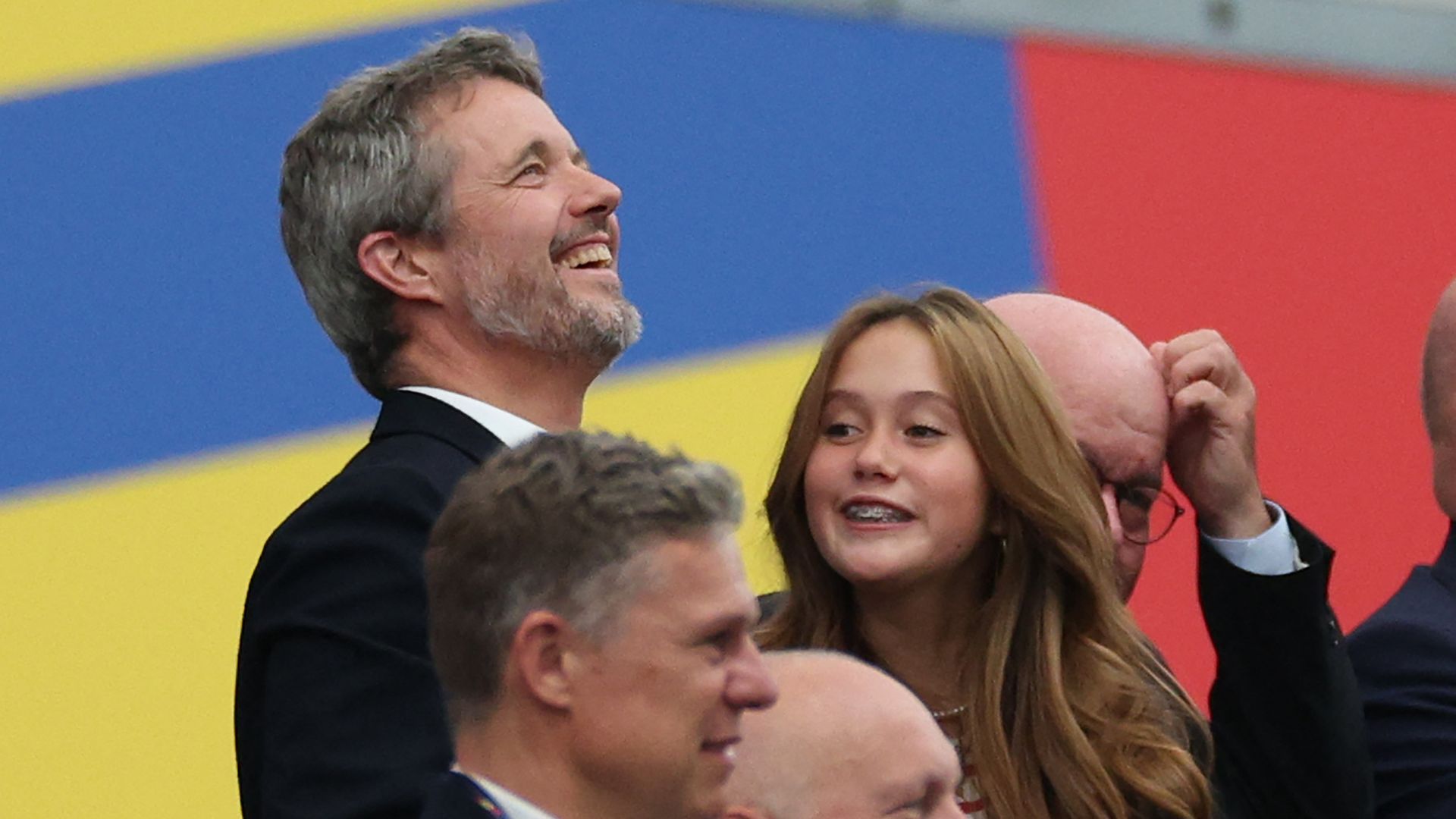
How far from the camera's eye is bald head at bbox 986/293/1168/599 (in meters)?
2.29

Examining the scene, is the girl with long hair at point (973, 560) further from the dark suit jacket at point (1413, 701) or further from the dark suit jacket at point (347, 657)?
the dark suit jacket at point (347, 657)

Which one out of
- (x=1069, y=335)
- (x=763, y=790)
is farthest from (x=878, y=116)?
(x=763, y=790)

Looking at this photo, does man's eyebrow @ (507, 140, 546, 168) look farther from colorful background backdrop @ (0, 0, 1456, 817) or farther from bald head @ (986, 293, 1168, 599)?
colorful background backdrop @ (0, 0, 1456, 817)

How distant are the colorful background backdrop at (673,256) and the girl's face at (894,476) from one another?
821mm

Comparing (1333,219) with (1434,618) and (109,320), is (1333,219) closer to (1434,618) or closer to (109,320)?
(1434,618)

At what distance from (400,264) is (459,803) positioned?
3.06 ft

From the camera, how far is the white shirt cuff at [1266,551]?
2193 millimetres

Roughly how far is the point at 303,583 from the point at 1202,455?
0.91 m

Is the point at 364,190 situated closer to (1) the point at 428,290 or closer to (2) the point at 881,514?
(1) the point at 428,290

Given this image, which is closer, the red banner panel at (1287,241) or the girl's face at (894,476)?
the girl's face at (894,476)

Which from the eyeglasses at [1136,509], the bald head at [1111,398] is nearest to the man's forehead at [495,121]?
the bald head at [1111,398]

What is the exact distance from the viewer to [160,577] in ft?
9.29

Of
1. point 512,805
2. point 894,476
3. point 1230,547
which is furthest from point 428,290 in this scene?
→ point 512,805

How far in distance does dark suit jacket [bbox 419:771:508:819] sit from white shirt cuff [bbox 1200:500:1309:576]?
1.06 meters
